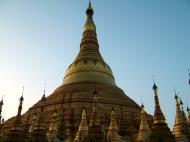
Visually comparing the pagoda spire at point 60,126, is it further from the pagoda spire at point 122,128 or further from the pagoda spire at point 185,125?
the pagoda spire at point 185,125

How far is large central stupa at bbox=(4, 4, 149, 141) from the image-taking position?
1239 inches

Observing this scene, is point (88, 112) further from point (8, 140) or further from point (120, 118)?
point (8, 140)

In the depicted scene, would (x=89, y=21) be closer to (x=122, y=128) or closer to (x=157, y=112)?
(x=122, y=128)

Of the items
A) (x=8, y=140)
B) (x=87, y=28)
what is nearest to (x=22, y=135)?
(x=8, y=140)

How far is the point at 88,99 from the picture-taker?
35.8m

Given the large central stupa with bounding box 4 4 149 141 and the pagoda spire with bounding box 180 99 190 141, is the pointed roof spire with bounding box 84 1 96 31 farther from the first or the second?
the pagoda spire with bounding box 180 99 190 141

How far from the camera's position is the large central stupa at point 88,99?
3147 cm

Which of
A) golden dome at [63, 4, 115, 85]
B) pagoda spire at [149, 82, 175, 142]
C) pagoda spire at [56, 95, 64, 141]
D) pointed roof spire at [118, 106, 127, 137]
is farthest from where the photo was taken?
golden dome at [63, 4, 115, 85]

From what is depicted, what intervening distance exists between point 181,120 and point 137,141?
499cm

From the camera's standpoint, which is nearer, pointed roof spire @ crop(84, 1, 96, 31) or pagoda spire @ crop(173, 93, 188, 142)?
pagoda spire @ crop(173, 93, 188, 142)

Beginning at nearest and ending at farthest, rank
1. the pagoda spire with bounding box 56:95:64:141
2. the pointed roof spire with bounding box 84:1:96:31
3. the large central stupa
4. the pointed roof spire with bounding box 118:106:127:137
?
the pagoda spire with bounding box 56:95:64:141
the pointed roof spire with bounding box 118:106:127:137
the large central stupa
the pointed roof spire with bounding box 84:1:96:31

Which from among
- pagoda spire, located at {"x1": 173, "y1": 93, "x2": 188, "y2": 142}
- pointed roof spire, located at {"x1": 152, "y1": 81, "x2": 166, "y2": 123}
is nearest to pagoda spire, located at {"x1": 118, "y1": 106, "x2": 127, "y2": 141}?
pagoda spire, located at {"x1": 173, "y1": 93, "x2": 188, "y2": 142}

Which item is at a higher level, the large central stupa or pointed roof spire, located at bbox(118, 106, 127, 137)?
the large central stupa

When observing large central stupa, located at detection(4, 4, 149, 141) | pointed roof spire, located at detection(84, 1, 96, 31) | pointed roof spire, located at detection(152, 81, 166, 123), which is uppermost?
pointed roof spire, located at detection(84, 1, 96, 31)
